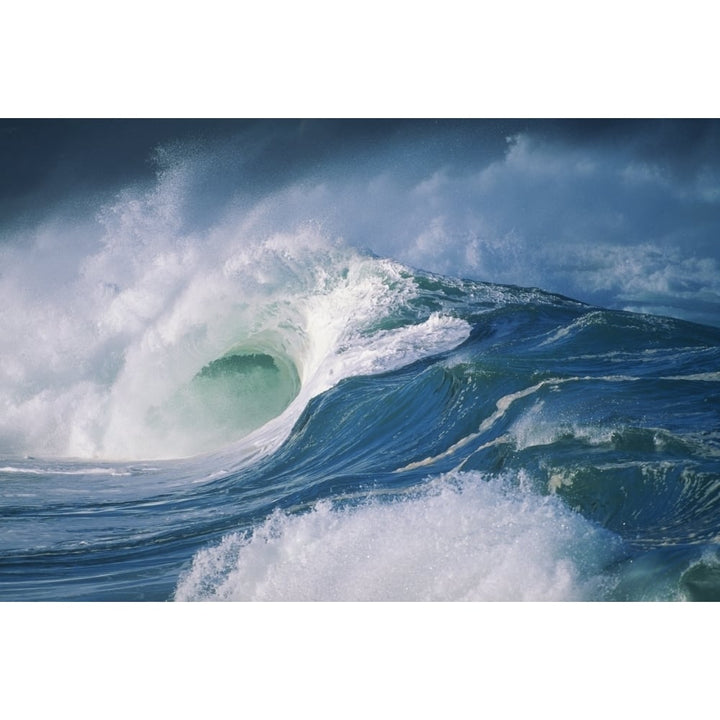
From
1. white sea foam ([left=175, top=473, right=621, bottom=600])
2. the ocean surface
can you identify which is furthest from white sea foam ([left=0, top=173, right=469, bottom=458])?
white sea foam ([left=175, top=473, right=621, bottom=600])

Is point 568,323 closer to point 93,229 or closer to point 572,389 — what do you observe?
point 572,389

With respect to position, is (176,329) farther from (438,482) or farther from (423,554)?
(423,554)

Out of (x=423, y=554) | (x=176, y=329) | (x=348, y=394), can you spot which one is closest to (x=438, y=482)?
(x=423, y=554)

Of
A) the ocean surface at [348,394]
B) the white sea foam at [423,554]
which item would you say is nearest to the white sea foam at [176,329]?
the ocean surface at [348,394]

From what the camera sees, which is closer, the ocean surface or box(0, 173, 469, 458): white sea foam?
the ocean surface

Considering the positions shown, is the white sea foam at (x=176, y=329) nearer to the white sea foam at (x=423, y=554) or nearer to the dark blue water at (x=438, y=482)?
the dark blue water at (x=438, y=482)

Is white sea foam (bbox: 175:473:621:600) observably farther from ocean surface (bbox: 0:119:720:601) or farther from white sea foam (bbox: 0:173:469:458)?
white sea foam (bbox: 0:173:469:458)

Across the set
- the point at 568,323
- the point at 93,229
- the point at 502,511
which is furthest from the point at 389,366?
the point at 93,229
